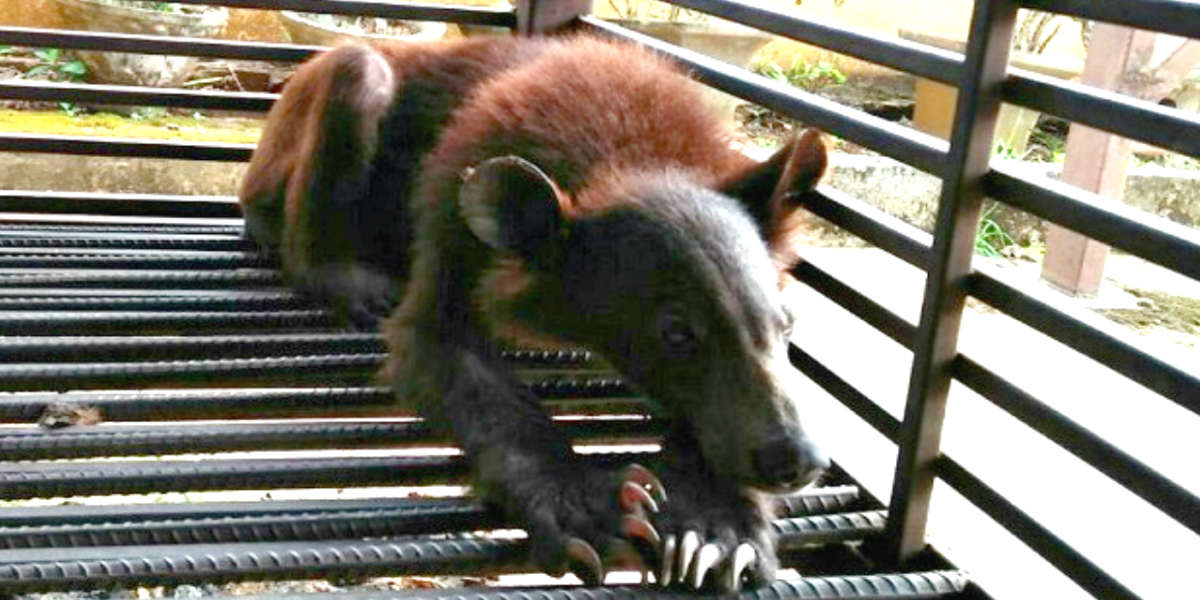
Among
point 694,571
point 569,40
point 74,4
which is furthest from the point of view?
point 74,4

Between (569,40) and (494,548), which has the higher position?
(569,40)

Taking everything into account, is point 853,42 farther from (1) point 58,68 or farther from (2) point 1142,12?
(1) point 58,68

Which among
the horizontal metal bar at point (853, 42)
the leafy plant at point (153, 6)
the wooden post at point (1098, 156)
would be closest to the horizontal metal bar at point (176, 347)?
the horizontal metal bar at point (853, 42)

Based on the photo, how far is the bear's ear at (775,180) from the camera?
246 centimetres

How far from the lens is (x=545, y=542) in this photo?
202 cm

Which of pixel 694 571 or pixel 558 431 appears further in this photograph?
pixel 558 431

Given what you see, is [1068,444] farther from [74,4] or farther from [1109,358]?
[74,4]

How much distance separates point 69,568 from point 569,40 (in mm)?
1693

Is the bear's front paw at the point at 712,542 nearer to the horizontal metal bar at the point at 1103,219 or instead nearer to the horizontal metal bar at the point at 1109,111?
the horizontal metal bar at the point at 1103,219

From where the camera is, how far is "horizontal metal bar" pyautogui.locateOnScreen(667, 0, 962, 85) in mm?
2244

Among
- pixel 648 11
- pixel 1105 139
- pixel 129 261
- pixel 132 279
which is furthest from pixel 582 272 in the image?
pixel 648 11

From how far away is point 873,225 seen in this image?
246 centimetres

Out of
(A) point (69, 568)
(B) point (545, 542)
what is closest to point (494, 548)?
(B) point (545, 542)

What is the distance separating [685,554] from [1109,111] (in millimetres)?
830
